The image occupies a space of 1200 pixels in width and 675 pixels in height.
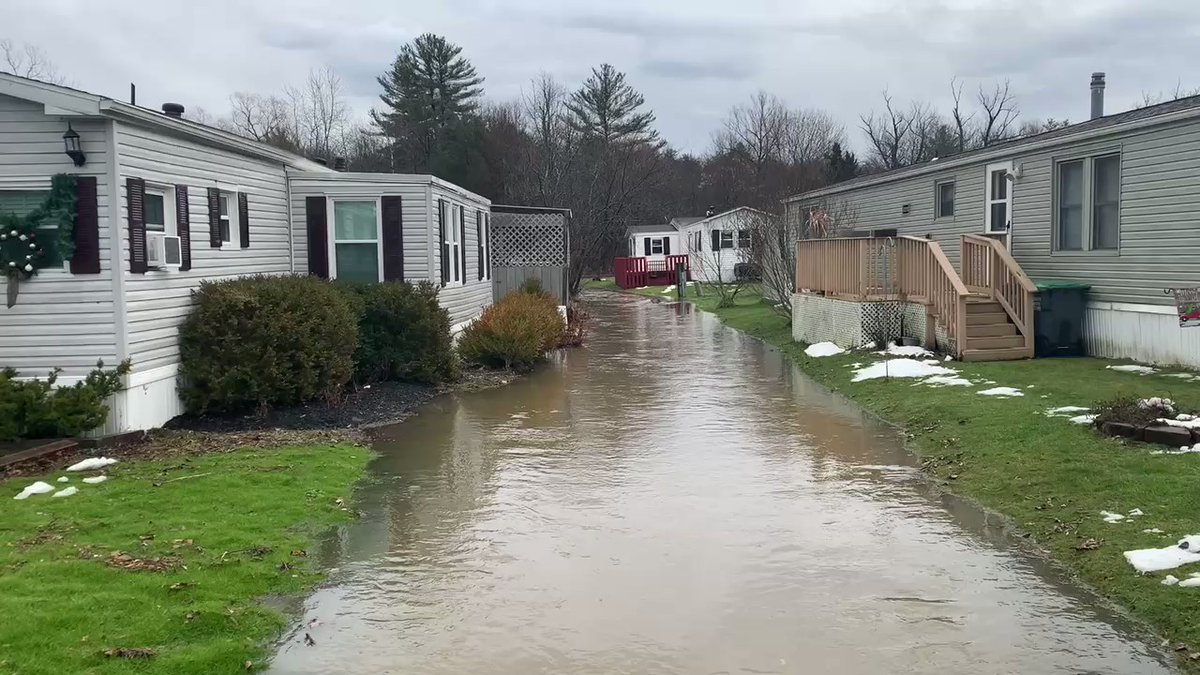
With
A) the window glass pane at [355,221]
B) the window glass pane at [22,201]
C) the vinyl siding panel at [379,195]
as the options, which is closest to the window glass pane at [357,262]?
the window glass pane at [355,221]

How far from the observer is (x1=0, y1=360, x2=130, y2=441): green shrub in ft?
30.9

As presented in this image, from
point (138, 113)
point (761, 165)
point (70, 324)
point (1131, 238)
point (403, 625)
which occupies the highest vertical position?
point (761, 165)

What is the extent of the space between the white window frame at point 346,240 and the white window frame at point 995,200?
33.9ft

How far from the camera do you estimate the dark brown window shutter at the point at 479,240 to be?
817 inches

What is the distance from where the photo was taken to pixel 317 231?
15211mm

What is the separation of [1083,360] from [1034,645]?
1040 cm

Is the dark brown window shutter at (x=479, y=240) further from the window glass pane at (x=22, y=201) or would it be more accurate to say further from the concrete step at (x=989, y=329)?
the window glass pane at (x=22, y=201)

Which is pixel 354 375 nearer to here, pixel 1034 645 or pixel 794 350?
pixel 794 350

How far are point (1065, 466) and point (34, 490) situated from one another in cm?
823

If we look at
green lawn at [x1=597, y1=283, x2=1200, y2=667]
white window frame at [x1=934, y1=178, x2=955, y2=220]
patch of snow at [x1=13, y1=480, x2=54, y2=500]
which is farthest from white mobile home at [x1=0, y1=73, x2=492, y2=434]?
white window frame at [x1=934, y1=178, x2=955, y2=220]

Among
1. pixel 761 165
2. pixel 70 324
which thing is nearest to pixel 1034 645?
pixel 70 324

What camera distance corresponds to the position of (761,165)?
213 ft

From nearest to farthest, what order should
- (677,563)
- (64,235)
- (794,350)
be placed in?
1. (677,563)
2. (64,235)
3. (794,350)

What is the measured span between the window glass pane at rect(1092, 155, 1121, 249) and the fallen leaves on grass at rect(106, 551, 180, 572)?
1315 cm
